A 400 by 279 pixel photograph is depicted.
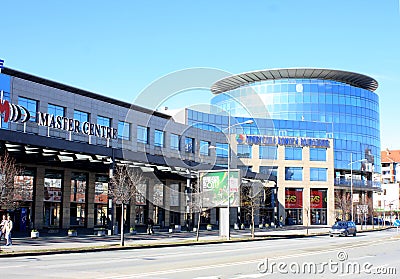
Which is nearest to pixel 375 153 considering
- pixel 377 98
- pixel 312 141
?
pixel 377 98

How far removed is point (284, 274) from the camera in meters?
16.4

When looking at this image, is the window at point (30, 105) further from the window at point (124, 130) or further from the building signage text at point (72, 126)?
the window at point (124, 130)

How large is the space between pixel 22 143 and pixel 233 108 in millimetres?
76226

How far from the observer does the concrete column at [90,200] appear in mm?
48812

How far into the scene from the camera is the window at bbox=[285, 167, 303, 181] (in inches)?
3396

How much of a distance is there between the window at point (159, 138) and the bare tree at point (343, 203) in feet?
110

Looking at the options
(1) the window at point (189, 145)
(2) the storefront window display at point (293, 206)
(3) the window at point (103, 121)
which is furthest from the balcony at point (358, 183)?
(3) the window at point (103, 121)

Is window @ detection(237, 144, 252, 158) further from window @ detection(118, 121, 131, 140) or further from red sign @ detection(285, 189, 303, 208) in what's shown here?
window @ detection(118, 121, 131, 140)

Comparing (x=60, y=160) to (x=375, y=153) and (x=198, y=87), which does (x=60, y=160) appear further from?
(x=375, y=153)

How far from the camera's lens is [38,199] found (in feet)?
142

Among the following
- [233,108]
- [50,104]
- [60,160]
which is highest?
[233,108]

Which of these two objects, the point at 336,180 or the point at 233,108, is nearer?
the point at 336,180

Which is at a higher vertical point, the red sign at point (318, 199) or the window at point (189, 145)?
the window at point (189, 145)

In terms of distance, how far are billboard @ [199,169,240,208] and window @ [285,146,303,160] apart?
1777 inches
